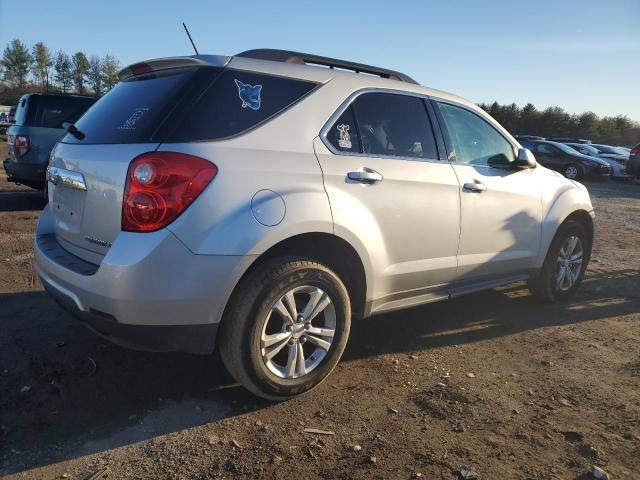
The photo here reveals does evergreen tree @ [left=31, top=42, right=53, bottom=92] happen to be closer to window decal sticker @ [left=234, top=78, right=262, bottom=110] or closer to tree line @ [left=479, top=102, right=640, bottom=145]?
tree line @ [left=479, top=102, right=640, bottom=145]

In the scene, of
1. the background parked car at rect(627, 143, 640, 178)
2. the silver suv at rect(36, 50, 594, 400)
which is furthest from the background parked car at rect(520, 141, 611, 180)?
the silver suv at rect(36, 50, 594, 400)

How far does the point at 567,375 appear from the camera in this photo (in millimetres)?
3586

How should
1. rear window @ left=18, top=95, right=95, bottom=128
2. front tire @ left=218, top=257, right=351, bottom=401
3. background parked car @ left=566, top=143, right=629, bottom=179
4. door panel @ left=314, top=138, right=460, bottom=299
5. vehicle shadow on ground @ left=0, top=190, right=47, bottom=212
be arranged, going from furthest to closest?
background parked car @ left=566, top=143, right=629, bottom=179 → vehicle shadow on ground @ left=0, top=190, right=47, bottom=212 → rear window @ left=18, top=95, right=95, bottom=128 → door panel @ left=314, top=138, right=460, bottom=299 → front tire @ left=218, top=257, right=351, bottom=401

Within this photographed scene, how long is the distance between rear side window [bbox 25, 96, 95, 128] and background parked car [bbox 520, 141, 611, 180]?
54.6 feet

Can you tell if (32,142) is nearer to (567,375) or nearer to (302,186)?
(302,186)

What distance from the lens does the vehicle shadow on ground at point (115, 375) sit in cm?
269

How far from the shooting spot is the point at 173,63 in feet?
10.1

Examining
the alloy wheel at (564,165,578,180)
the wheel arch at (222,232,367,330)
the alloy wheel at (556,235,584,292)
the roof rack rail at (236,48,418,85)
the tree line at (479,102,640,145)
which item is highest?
the tree line at (479,102,640,145)

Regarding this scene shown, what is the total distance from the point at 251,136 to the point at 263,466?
1658 mm

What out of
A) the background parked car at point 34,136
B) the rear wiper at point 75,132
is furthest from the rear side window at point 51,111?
the rear wiper at point 75,132

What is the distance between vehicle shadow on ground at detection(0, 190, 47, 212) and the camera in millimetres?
8930

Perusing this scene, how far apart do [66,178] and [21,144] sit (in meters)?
6.49

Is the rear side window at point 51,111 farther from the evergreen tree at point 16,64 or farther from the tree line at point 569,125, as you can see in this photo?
the evergreen tree at point 16,64

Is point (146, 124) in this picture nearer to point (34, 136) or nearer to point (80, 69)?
point (34, 136)
